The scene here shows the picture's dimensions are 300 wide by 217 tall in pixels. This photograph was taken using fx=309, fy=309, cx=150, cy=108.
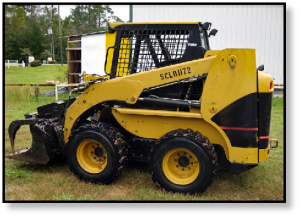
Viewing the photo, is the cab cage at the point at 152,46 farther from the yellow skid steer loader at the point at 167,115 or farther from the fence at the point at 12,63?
the fence at the point at 12,63

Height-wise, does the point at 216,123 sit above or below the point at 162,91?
below

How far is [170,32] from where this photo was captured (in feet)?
15.9

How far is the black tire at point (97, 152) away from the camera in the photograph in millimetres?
4559

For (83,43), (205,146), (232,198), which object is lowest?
(232,198)

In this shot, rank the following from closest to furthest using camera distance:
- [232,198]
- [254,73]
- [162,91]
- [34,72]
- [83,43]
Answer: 1. [254,73]
2. [232,198]
3. [162,91]
4. [83,43]
5. [34,72]

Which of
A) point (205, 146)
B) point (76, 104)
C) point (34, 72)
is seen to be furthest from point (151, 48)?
point (34, 72)

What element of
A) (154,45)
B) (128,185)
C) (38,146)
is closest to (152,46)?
(154,45)

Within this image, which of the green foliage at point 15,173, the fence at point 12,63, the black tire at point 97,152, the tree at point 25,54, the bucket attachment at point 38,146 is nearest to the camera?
the black tire at point 97,152

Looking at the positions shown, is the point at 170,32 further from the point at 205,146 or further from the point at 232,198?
the point at 232,198

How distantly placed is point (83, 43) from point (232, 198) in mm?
11660

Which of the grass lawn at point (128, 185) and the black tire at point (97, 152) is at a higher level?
the black tire at point (97, 152)

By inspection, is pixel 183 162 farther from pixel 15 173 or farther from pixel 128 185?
pixel 15 173

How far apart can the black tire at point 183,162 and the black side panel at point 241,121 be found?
13.6 inches

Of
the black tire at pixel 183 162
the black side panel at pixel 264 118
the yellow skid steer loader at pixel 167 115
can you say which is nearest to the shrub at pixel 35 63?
the yellow skid steer loader at pixel 167 115
